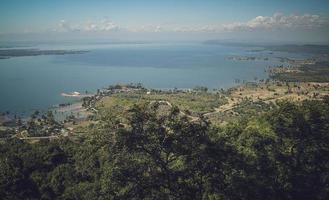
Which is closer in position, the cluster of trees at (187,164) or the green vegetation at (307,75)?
the cluster of trees at (187,164)

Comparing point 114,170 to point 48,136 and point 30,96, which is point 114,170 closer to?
point 48,136

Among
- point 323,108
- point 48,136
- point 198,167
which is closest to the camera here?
point 198,167

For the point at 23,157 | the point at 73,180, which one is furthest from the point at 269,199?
the point at 23,157

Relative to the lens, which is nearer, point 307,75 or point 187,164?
point 187,164

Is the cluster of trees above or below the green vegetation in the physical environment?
above

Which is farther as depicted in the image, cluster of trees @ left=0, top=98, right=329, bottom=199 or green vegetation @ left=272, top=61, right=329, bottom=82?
green vegetation @ left=272, top=61, right=329, bottom=82

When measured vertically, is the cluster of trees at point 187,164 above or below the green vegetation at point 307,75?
above

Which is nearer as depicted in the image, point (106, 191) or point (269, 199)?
point (106, 191)

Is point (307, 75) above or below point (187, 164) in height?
below
